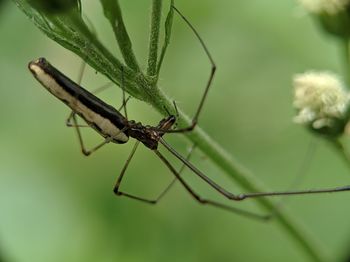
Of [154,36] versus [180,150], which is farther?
[180,150]

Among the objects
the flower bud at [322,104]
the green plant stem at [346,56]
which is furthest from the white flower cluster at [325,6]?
the flower bud at [322,104]

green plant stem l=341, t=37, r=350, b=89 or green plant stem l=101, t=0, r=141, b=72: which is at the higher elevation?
green plant stem l=341, t=37, r=350, b=89

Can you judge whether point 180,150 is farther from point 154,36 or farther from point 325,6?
point 154,36

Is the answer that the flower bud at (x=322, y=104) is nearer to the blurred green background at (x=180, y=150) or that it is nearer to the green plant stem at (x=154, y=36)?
the blurred green background at (x=180, y=150)

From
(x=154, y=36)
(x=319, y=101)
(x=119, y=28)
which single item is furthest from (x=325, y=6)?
(x=119, y=28)

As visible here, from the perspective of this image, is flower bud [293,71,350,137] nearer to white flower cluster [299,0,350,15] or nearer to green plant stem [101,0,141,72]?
white flower cluster [299,0,350,15]

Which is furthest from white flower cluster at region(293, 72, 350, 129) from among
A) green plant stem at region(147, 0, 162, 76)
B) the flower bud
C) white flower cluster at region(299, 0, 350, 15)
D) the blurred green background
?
green plant stem at region(147, 0, 162, 76)
